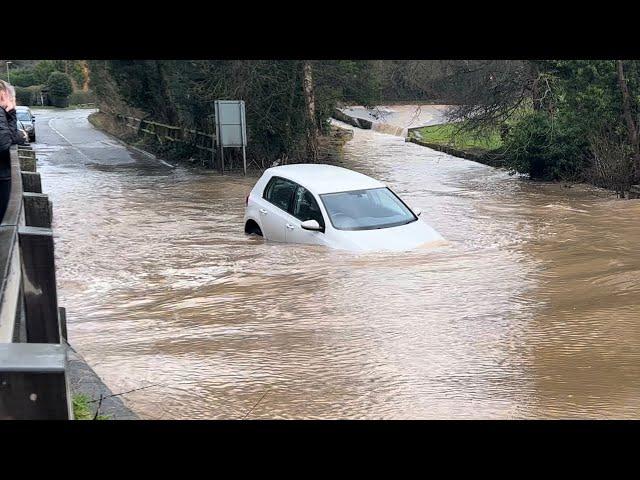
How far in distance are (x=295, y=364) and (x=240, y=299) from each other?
2.34m

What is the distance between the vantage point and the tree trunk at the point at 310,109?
22688 millimetres

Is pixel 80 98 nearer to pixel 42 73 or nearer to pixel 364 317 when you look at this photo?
pixel 42 73

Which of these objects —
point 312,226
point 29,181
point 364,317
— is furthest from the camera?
point 312,226

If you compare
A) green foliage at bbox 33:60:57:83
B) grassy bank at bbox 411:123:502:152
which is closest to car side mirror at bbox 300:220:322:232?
grassy bank at bbox 411:123:502:152

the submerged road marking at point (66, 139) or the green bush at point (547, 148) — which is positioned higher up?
the green bush at point (547, 148)

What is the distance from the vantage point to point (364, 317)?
7.78 m

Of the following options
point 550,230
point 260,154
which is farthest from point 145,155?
point 550,230

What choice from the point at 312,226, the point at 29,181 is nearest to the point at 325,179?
the point at 312,226

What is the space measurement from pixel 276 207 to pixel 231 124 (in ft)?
36.8

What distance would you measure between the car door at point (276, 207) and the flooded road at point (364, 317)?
0.87 feet

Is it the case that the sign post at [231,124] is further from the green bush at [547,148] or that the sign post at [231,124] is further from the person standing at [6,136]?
the person standing at [6,136]

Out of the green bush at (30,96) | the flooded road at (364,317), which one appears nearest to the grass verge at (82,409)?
the flooded road at (364,317)

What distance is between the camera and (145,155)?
28422 mm
